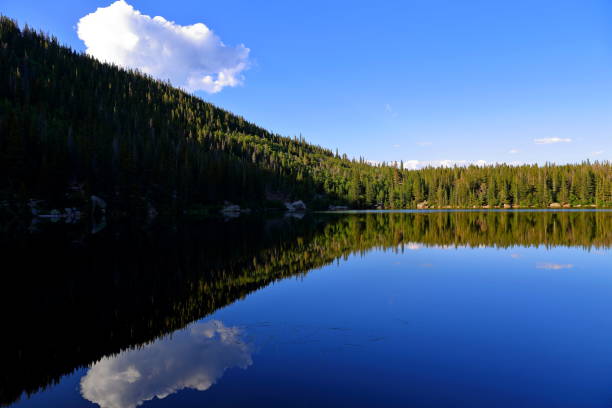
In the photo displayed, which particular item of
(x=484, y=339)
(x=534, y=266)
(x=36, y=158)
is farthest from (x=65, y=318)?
(x=36, y=158)

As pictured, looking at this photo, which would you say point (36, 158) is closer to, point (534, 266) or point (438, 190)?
point (534, 266)

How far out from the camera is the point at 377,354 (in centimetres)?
1086

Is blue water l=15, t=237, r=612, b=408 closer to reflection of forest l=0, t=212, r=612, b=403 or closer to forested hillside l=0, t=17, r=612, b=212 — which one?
reflection of forest l=0, t=212, r=612, b=403

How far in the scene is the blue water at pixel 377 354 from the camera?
8609 millimetres

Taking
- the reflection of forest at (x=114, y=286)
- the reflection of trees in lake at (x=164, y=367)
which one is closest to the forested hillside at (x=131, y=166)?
the reflection of forest at (x=114, y=286)

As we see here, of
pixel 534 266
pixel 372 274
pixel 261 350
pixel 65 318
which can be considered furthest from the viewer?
pixel 534 266

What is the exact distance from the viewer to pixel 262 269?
2431cm

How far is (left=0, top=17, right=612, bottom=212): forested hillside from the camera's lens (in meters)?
76.1

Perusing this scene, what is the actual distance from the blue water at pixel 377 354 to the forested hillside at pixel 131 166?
240 feet

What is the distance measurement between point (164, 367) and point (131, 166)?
84769 millimetres

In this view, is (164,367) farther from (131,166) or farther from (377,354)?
(131,166)

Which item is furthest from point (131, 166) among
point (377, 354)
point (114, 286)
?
point (377, 354)

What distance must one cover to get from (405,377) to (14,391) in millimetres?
9491

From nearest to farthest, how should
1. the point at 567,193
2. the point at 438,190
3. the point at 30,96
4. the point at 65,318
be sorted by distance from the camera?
the point at 65,318 → the point at 30,96 → the point at 567,193 → the point at 438,190
